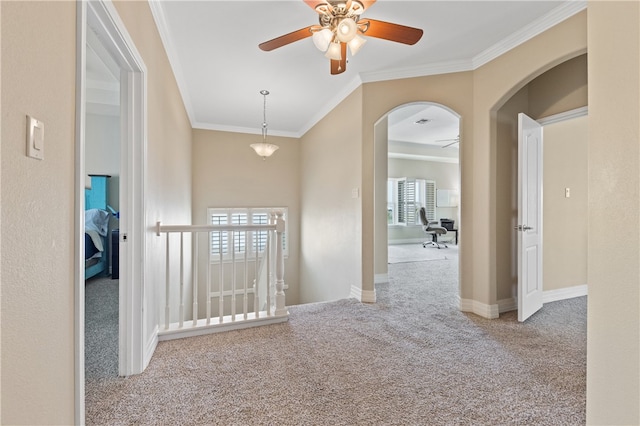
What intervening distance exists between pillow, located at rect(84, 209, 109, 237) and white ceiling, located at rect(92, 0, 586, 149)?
6.49 feet

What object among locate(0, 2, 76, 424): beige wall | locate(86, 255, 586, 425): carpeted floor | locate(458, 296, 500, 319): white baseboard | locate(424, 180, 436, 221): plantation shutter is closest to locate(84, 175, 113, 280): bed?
locate(86, 255, 586, 425): carpeted floor

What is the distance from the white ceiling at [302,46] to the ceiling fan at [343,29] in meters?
0.38

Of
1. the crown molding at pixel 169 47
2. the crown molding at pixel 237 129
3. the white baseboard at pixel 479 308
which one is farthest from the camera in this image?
the crown molding at pixel 237 129

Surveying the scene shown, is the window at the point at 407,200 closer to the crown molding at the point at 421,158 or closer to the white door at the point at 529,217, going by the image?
the crown molding at the point at 421,158

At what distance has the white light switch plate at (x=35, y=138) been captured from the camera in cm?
80

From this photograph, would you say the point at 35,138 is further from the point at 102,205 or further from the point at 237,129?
the point at 237,129

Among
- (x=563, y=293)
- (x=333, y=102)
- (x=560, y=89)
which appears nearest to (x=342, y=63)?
(x=333, y=102)

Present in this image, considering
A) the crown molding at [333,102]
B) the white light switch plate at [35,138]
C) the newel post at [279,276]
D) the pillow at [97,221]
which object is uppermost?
the crown molding at [333,102]

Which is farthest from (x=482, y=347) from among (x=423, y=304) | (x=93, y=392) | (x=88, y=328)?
(x=88, y=328)

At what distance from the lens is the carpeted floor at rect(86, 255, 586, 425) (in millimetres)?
1504

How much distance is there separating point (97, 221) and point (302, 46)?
360cm

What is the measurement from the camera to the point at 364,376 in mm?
1842

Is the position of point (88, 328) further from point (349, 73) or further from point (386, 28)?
point (349, 73)

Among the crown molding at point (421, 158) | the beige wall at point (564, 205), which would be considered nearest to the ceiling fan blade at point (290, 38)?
the beige wall at point (564, 205)
